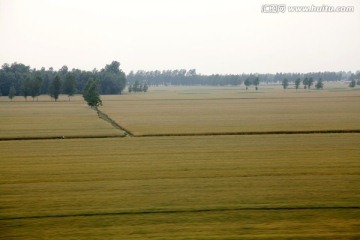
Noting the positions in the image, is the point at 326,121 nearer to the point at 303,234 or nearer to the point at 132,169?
the point at 132,169

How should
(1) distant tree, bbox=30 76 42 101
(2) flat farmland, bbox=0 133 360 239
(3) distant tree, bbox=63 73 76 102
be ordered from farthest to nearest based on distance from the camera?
(3) distant tree, bbox=63 73 76 102, (1) distant tree, bbox=30 76 42 101, (2) flat farmland, bbox=0 133 360 239

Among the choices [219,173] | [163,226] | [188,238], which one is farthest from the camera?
[219,173]

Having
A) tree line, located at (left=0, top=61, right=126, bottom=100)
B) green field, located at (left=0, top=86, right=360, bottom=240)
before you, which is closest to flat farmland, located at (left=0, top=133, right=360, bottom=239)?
green field, located at (left=0, top=86, right=360, bottom=240)

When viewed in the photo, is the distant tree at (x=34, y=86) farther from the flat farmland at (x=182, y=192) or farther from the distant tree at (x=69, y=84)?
the flat farmland at (x=182, y=192)

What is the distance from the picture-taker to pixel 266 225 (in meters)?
20.7

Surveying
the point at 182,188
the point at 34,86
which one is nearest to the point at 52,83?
the point at 34,86

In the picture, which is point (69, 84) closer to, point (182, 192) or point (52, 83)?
point (52, 83)

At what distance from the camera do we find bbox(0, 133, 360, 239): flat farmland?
20375 mm

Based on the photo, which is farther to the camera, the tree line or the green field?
the tree line

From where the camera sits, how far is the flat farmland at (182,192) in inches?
802

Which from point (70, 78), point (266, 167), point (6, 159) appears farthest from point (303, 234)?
point (70, 78)

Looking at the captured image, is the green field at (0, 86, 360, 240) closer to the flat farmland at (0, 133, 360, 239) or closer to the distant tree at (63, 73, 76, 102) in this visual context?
the flat farmland at (0, 133, 360, 239)

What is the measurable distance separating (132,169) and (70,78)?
116 meters

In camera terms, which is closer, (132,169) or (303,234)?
(303,234)
